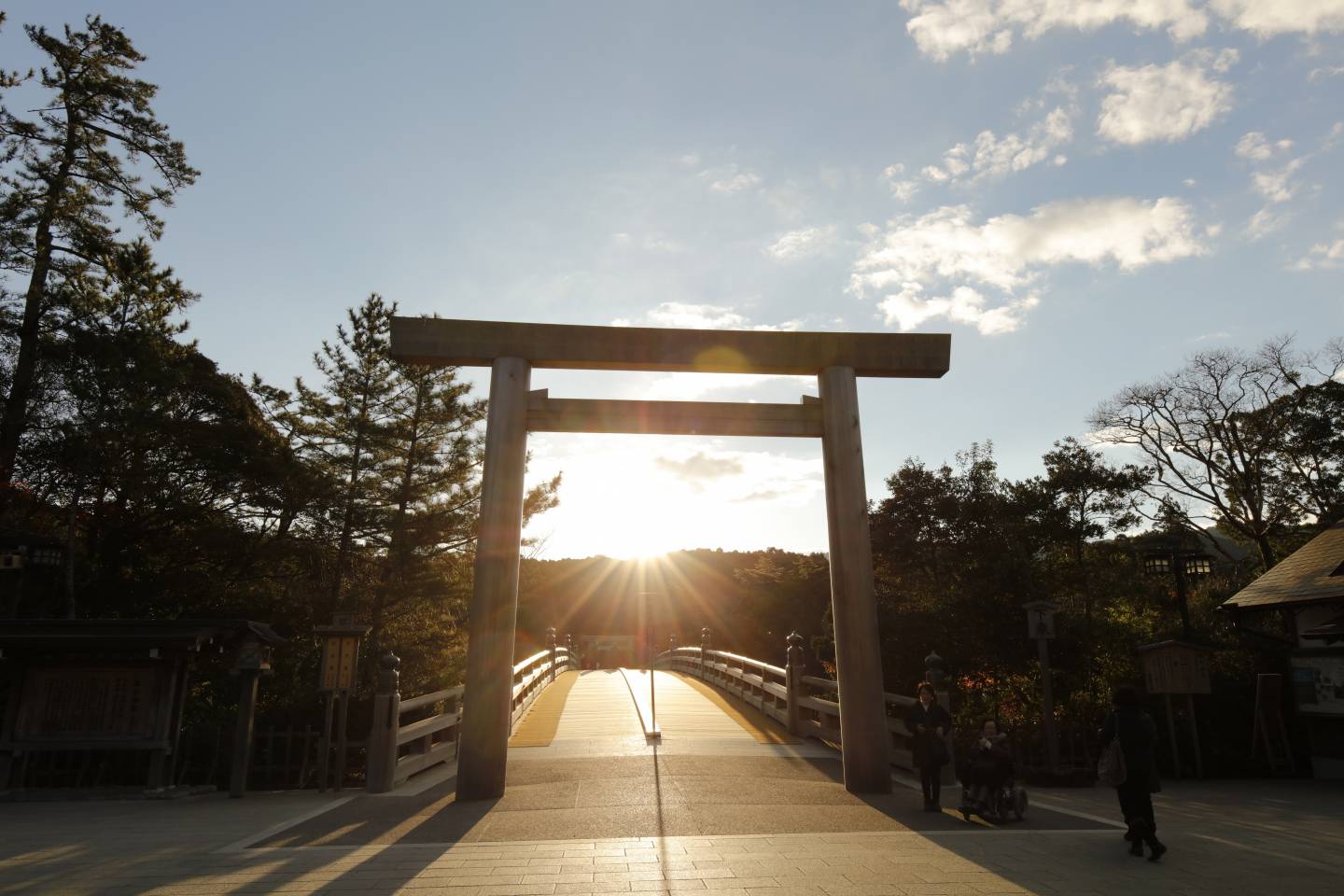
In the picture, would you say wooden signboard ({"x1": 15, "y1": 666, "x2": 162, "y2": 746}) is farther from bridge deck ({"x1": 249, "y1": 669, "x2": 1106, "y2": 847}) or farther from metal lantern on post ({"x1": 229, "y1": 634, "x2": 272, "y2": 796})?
bridge deck ({"x1": 249, "y1": 669, "x2": 1106, "y2": 847})

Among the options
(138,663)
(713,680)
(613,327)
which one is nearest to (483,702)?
(613,327)

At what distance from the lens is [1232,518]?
26188 millimetres

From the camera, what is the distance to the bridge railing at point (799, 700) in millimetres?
Answer: 11102

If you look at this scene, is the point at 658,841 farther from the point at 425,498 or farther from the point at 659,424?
the point at 425,498

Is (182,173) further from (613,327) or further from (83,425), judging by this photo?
(613,327)

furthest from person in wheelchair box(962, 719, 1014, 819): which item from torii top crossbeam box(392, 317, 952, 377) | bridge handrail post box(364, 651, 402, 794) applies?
bridge handrail post box(364, 651, 402, 794)

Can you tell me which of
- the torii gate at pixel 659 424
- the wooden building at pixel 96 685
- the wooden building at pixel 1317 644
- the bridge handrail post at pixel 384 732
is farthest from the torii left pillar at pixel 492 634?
the wooden building at pixel 1317 644

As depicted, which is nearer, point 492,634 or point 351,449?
point 492,634

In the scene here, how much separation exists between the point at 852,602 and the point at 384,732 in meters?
6.11

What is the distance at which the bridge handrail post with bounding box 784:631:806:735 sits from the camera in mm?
14031

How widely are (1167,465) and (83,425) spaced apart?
33031 mm

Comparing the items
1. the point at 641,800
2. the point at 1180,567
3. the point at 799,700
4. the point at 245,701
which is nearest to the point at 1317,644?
the point at 1180,567

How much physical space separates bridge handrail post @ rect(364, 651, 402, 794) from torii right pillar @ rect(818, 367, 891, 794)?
557 centimetres

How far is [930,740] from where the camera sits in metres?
8.25
